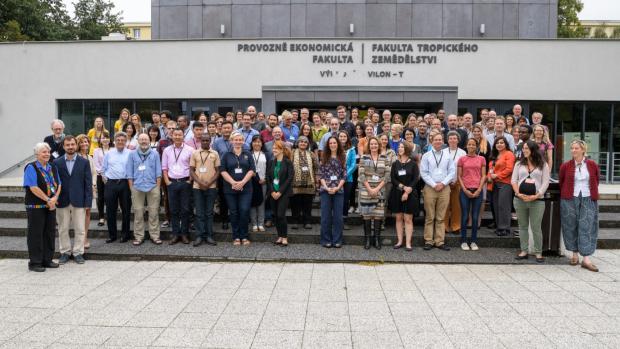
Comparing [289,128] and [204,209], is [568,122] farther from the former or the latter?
[204,209]

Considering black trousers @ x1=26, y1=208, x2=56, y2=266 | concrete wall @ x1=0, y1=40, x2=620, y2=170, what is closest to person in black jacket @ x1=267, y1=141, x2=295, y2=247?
black trousers @ x1=26, y1=208, x2=56, y2=266

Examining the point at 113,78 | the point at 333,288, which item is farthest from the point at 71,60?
the point at 333,288

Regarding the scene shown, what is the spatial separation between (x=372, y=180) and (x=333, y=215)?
3.02 ft

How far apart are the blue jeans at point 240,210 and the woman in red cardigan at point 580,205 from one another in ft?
17.2

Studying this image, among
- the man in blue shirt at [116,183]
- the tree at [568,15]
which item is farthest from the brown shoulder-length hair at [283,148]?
the tree at [568,15]

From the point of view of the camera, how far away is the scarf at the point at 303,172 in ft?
28.3

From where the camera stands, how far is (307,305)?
5.69m

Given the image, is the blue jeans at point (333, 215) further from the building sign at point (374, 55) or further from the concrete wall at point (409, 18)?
the concrete wall at point (409, 18)

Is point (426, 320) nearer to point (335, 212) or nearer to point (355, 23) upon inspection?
point (335, 212)

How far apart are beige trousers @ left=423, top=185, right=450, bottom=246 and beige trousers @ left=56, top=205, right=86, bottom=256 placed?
5771 millimetres

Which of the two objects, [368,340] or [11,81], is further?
[11,81]

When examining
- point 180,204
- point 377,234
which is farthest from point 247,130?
point 377,234

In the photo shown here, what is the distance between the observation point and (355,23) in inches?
784

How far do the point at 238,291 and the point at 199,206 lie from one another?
2.57 m
